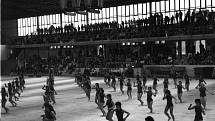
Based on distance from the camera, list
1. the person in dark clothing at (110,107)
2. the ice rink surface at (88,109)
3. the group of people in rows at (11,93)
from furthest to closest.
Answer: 1. the group of people in rows at (11,93)
2. the ice rink surface at (88,109)
3. the person in dark clothing at (110,107)

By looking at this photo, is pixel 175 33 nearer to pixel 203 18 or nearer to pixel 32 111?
pixel 203 18

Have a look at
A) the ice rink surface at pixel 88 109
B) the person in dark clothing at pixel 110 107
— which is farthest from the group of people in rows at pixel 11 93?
the person in dark clothing at pixel 110 107

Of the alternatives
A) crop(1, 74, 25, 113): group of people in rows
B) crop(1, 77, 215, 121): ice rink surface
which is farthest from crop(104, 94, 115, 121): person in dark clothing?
crop(1, 74, 25, 113): group of people in rows

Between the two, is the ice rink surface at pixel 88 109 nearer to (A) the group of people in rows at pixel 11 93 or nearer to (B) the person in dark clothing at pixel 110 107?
(A) the group of people in rows at pixel 11 93

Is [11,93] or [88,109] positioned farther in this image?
[11,93]

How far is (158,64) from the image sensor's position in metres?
47.4

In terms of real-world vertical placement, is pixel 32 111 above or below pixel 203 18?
below

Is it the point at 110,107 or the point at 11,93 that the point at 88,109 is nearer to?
the point at 11,93

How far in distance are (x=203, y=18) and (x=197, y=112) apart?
33.7 metres

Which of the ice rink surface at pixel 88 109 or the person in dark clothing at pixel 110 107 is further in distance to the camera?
the ice rink surface at pixel 88 109

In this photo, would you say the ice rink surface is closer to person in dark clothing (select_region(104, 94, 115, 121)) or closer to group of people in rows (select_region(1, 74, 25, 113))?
group of people in rows (select_region(1, 74, 25, 113))

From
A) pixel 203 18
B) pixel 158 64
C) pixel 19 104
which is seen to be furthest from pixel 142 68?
pixel 19 104

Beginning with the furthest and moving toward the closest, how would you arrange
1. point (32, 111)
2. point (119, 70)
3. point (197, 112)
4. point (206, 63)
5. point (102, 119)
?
point (119, 70), point (206, 63), point (32, 111), point (102, 119), point (197, 112)

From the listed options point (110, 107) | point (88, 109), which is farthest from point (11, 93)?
point (110, 107)
